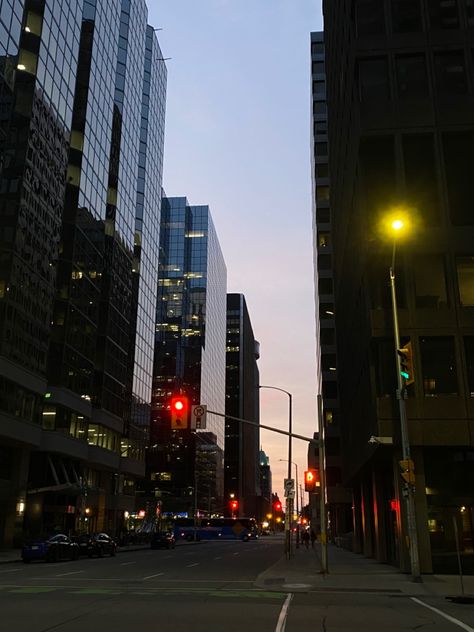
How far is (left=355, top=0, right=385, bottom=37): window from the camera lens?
30.9m

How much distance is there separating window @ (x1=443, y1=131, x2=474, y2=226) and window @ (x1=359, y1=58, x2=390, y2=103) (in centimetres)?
385

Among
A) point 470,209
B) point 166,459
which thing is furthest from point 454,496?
point 166,459

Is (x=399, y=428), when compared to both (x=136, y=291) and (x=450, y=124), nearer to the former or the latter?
(x=450, y=124)

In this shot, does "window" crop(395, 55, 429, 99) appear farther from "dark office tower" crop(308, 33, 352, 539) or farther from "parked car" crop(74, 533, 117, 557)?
"dark office tower" crop(308, 33, 352, 539)

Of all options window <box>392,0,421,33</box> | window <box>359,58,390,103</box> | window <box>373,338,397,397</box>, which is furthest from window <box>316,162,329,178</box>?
window <box>373,338,397,397</box>

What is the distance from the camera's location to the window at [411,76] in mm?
29453

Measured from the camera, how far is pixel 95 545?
39.7 meters

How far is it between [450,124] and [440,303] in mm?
8680

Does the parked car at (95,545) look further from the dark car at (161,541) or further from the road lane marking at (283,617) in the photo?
the road lane marking at (283,617)

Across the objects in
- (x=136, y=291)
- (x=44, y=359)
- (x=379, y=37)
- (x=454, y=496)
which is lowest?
(x=454, y=496)

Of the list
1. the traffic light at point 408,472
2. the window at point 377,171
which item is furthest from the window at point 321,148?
the traffic light at point 408,472

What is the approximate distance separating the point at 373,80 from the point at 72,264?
1398 inches

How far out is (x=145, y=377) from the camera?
84.1m

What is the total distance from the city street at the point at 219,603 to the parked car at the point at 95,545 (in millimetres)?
14183
